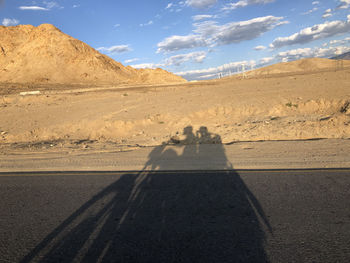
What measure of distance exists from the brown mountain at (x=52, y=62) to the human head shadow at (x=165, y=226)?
6231cm

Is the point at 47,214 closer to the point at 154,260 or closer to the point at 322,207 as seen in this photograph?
the point at 154,260

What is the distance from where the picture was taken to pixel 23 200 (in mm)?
5516

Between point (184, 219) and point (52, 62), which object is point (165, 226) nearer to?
point (184, 219)

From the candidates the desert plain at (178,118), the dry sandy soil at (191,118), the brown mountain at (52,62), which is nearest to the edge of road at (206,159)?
the desert plain at (178,118)

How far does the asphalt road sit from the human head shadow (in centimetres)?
1

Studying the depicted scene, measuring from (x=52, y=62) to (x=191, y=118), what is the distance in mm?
68589

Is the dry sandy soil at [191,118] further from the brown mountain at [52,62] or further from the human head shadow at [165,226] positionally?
the brown mountain at [52,62]

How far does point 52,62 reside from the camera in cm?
7288

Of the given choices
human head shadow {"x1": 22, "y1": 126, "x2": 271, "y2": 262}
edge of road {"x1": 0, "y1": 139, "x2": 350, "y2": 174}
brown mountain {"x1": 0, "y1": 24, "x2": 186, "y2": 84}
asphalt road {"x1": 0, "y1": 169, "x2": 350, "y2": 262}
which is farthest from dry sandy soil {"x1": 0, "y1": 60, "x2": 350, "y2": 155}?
brown mountain {"x1": 0, "y1": 24, "x2": 186, "y2": 84}

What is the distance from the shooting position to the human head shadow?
345 cm

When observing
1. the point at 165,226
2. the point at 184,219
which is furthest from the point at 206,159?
the point at 165,226

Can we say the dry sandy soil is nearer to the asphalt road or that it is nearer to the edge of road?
the edge of road

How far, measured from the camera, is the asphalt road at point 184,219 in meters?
3.44

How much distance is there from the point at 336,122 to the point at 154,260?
11.0m
